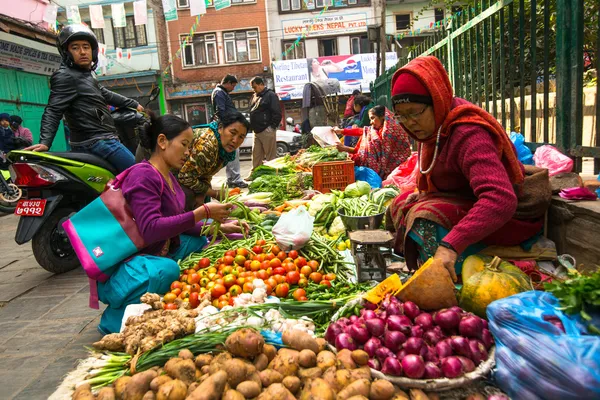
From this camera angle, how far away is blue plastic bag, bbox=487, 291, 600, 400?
1618 mm

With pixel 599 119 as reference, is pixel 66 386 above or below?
below

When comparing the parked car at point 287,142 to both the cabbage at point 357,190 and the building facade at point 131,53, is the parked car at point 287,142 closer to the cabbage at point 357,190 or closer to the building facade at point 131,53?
the building facade at point 131,53

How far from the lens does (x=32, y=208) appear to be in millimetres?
4574

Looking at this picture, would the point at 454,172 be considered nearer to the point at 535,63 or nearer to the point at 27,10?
the point at 535,63

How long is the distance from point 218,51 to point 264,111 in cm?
1979

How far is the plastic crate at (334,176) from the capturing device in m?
6.38

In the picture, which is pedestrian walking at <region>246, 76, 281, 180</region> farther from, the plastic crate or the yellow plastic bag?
the yellow plastic bag

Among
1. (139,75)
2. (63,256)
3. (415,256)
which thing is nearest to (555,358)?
(415,256)

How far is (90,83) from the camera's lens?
4.84 meters

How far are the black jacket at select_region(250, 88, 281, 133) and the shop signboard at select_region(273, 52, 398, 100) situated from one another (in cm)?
1594

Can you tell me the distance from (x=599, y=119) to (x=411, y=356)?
216cm

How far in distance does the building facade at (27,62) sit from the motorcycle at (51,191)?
810cm

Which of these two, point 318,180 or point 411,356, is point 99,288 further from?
point 318,180

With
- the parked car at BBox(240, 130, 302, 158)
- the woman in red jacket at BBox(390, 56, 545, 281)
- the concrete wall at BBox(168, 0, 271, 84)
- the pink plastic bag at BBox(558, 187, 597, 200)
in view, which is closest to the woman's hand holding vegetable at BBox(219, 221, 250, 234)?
the woman in red jacket at BBox(390, 56, 545, 281)
